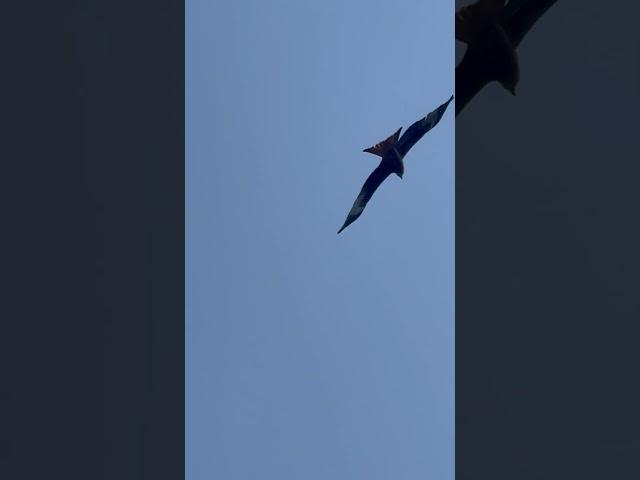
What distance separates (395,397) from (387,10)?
77 centimetres

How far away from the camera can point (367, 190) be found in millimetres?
1604

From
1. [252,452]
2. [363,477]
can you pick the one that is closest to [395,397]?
[363,477]

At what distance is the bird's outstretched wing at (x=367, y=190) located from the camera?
62.7 inches

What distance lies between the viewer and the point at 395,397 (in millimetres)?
1625
